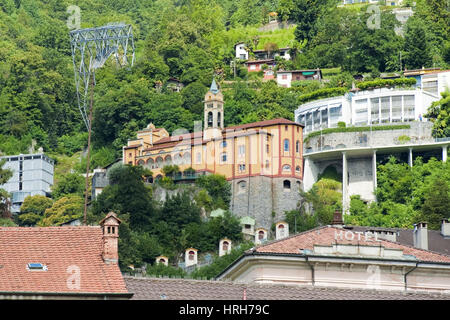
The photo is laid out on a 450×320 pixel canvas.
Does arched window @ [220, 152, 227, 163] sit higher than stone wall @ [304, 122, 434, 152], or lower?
lower

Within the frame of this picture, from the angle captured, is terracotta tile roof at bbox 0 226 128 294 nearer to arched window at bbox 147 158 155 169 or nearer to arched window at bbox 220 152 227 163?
arched window at bbox 220 152 227 163

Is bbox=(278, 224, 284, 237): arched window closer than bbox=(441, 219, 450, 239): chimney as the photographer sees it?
No

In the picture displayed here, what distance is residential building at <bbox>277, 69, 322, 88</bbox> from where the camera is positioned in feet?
470

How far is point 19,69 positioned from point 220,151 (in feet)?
146

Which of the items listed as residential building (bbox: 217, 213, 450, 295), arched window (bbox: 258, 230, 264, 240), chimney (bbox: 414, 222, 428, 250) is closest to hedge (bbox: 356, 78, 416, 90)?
arched window (bbox: 258, 230, 264, 240)

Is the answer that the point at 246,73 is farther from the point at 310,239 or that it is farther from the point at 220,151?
the point at 310,239

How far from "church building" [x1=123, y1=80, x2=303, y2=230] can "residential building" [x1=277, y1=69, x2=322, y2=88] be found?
3296 cm

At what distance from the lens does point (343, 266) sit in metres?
45.2

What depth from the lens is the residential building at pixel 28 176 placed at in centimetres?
12383

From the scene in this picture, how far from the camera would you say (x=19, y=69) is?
479ft

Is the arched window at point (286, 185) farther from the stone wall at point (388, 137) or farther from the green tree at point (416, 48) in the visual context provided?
the green tree at point (416, 48)

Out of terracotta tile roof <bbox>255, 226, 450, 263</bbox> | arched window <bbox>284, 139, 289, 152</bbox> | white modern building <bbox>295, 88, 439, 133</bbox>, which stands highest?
white modern building <bbox>295, 88, 439, 133</bbox>

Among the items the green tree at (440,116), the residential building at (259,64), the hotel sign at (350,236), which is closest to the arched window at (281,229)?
the green tree at (440,116)

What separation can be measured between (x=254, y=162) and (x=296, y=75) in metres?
39.8
